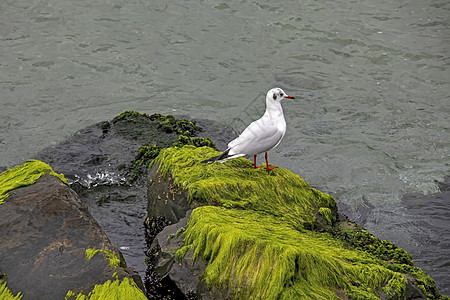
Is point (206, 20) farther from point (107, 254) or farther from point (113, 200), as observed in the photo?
point (107, 254)

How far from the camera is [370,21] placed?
1252cm

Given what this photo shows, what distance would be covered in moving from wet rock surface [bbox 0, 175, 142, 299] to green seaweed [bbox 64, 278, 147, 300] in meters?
0.04

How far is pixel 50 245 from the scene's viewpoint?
4.48 m

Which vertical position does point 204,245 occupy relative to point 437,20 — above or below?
below

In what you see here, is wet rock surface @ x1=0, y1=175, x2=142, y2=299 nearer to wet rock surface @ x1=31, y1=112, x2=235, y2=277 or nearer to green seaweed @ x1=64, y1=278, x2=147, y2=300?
green seaweed @ x1=64, y1=278, x2=147, y2=300

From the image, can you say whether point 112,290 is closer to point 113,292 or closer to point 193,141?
point 113,292

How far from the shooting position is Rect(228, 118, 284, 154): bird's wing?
5.60 m

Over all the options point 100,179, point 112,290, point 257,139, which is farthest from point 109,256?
point 100,179

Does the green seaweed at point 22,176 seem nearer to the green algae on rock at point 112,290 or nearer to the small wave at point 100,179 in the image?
the green algae on rock at point 112,290

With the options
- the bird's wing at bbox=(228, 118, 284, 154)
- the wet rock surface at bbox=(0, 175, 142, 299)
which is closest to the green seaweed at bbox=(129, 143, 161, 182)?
the bird's wing at bbox=(228, 118, 284, 154)

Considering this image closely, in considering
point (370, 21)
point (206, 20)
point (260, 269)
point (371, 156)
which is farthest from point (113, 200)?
point (370, 21)

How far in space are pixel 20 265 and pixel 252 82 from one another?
704 centimetres

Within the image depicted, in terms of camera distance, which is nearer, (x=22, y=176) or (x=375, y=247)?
(x=375, y=247)

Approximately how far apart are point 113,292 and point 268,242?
127 cm
